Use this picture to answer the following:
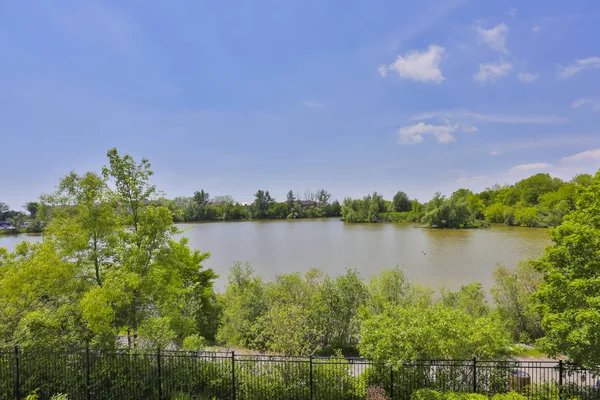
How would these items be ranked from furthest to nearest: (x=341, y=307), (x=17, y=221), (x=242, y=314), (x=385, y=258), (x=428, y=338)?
(x=17, y=221), (x=385, y=258), (x=242, y=314), (x=341, y=307), (x=428, y=338)

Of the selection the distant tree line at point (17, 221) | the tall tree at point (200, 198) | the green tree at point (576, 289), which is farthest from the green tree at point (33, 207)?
the tall tree at point (200, 198)

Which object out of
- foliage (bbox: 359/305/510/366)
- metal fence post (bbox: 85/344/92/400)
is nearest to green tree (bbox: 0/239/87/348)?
metal fence post (bbox: 85/344/92/400)

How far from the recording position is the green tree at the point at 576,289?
6.68 m

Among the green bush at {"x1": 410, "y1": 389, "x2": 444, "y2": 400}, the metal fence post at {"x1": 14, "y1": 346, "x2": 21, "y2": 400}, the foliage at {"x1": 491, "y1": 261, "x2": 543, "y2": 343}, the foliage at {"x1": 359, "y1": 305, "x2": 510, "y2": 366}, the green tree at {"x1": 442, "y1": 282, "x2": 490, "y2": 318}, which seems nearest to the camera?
the green bush at {"x1": 410, "y1": 389, "x2": 444, "y2": 400}

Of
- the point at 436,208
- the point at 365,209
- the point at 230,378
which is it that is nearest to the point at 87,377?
the point at 230,378

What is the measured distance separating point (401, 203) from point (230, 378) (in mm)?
91690

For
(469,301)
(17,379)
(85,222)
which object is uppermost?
(85,222)

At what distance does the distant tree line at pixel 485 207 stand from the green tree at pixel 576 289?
4512 cm

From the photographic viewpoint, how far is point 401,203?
305 ft

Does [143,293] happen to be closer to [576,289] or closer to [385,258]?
[576,289]

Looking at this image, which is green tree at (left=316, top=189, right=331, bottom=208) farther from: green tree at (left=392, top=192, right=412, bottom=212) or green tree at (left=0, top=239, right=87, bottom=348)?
green tree at (left=0, top=239, right=87, bottom=348)

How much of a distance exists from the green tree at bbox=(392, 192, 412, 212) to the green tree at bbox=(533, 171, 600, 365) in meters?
85.4

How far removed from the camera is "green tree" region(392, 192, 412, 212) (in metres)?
92.7

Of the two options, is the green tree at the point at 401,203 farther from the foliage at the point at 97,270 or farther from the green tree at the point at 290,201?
the foliage at the point at 97,270
